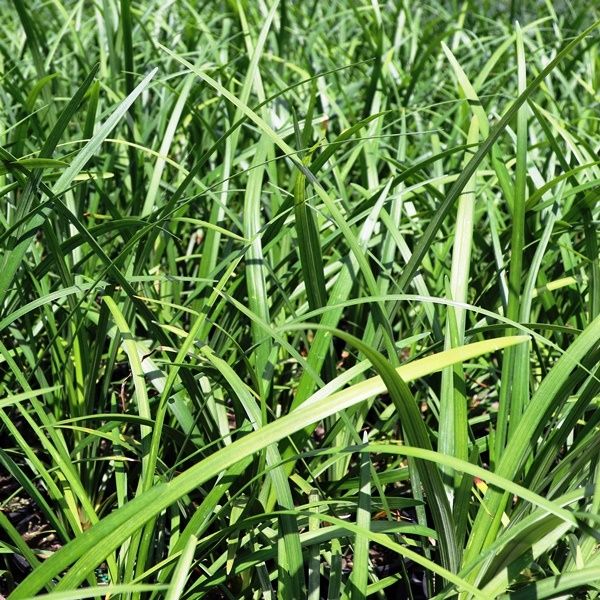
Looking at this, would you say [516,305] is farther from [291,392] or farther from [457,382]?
[291,392]

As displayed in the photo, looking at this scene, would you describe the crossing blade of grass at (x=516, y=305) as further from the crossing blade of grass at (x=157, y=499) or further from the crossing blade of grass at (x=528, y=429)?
the crossing blade of grass at (x=157, y=499)

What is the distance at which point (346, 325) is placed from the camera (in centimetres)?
209

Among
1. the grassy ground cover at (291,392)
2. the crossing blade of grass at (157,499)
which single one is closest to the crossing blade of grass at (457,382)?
the grassy ground cover at (291,392)

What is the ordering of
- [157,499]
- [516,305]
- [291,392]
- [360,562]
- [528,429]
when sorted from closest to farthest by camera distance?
[157,499], [360,562], [528,429], [516,305], [291,392]

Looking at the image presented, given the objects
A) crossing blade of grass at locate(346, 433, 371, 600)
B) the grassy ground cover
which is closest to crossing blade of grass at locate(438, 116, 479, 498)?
the grassy ground cover

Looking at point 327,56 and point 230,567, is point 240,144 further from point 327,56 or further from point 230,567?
point 230,567

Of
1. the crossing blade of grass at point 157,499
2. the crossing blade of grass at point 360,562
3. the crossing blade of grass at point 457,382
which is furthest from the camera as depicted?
Answer: the crossing blade of grass at point 457,382

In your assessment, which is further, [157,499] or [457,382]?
[457,382]

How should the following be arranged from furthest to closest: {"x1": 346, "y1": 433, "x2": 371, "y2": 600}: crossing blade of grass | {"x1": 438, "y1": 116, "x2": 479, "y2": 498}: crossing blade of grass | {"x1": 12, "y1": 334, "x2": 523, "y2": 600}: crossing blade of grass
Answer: {"x1": 438, "y1": 116, "x2": 479, "y2": 498}: crossing blade of grass, {"x1": 346, "y1": 433, "x2": 371, "y2": 600}: crossing blade of grass, {"x1": 12, "y1": 334, "x2": 523, "y2": 600}: crossing blade of grass

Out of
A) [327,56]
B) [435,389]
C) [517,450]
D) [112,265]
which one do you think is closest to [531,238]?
[435,389]

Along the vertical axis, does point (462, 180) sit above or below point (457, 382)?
above

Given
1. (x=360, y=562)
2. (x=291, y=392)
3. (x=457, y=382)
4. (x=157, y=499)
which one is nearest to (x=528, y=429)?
(x=457, y=382)

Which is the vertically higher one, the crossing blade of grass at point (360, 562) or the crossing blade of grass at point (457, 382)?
the crossing blade of grass at point (457, 382)

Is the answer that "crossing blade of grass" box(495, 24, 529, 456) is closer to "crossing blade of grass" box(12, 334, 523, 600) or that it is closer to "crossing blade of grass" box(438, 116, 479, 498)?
"crossing blade of grass" box(438, 116, 479, 498)
